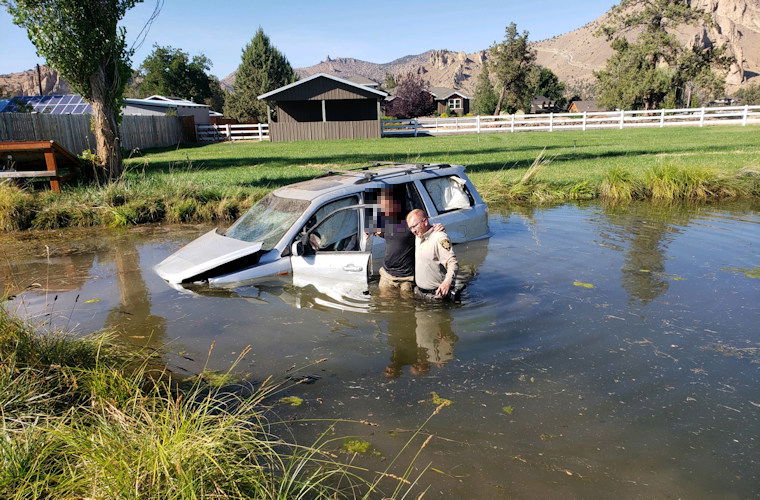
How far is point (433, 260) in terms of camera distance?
255 inches

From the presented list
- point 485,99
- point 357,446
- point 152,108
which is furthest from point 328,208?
point 485,99

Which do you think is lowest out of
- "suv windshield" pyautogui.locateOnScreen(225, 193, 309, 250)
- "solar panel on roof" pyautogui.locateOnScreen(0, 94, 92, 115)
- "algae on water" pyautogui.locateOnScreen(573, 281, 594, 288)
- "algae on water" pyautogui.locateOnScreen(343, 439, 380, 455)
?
"algae on water" pyautogui.locateOnScreen(343, 439, 380, 455)

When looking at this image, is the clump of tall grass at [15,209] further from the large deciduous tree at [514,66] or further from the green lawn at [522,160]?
the large deciduous tree at [514,66]

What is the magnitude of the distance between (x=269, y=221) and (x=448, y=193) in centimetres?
286

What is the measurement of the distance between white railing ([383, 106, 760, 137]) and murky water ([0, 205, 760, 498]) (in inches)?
1317

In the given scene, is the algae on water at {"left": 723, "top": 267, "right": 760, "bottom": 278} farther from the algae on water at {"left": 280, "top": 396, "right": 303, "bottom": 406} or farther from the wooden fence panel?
the wooden fence panel

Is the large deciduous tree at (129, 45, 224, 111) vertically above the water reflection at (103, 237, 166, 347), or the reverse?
the large deciduous tree at (129, 45, 224, 111)

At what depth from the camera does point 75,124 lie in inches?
1085

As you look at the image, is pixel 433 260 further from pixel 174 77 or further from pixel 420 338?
pixel 174 77

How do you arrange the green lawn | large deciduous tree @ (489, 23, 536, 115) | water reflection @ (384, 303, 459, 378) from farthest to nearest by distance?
large deciduous tree @ (489, 23, 536, 115) < the green lawn < water reflection @ (384, 303, 459, 378)

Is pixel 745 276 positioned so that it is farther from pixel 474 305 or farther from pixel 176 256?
pixel 176 256

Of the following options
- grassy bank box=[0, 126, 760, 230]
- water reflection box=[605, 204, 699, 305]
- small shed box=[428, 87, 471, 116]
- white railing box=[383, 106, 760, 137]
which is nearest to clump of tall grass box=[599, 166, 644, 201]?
grassy bank box=[0, 126, 760, 230]

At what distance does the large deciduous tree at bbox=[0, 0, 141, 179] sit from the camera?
1485cm

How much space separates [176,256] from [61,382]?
354 cm
